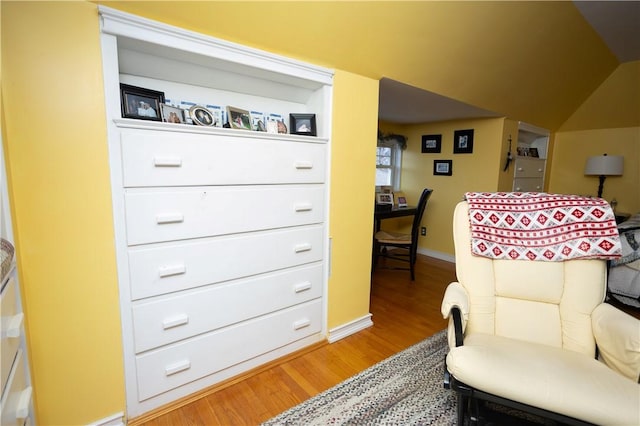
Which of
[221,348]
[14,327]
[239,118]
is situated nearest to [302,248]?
[221,348]

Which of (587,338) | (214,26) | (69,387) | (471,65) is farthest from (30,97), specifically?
(471,65)

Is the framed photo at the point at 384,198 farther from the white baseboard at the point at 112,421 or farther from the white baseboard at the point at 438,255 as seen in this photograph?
the white baseboard at the point at 112,421

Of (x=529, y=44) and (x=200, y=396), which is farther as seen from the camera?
(x=529, y=44)

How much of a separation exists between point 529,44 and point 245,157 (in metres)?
2.65

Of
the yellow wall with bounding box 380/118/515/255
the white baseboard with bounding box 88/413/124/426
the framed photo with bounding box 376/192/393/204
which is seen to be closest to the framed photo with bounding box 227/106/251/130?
the white baseboard with bounding box 88/413/124/426

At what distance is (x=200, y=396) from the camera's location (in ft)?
5.32

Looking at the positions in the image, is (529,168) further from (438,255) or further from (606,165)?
(438,255)

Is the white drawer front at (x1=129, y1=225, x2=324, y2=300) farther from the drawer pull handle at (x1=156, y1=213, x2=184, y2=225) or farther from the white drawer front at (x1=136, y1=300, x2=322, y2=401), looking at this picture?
the white drawer front at (x1=136, y1=300, x2=322, y2=401)

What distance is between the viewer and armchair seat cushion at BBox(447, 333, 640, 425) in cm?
100

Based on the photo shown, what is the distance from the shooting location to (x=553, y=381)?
42.9 inches

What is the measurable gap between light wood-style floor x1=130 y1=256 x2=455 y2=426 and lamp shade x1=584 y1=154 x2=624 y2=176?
2950 millimetres

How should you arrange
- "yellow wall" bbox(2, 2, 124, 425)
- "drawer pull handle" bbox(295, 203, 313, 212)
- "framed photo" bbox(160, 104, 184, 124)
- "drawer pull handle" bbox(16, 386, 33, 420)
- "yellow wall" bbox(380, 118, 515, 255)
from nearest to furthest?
"drawer pull handle" bbox(16, 386, 33, 420) < "yellow wall" bbox(2, 2, 124, 425) < "framed photo" bbox(160, 104, 184, 124) < "drawer pull handle" bbox(295, 203, 313, 212) < "yellow wall" bbox(380, 118, 515, 255)

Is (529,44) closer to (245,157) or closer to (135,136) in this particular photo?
(245,157)

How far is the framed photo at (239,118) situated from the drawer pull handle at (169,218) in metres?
0.63
